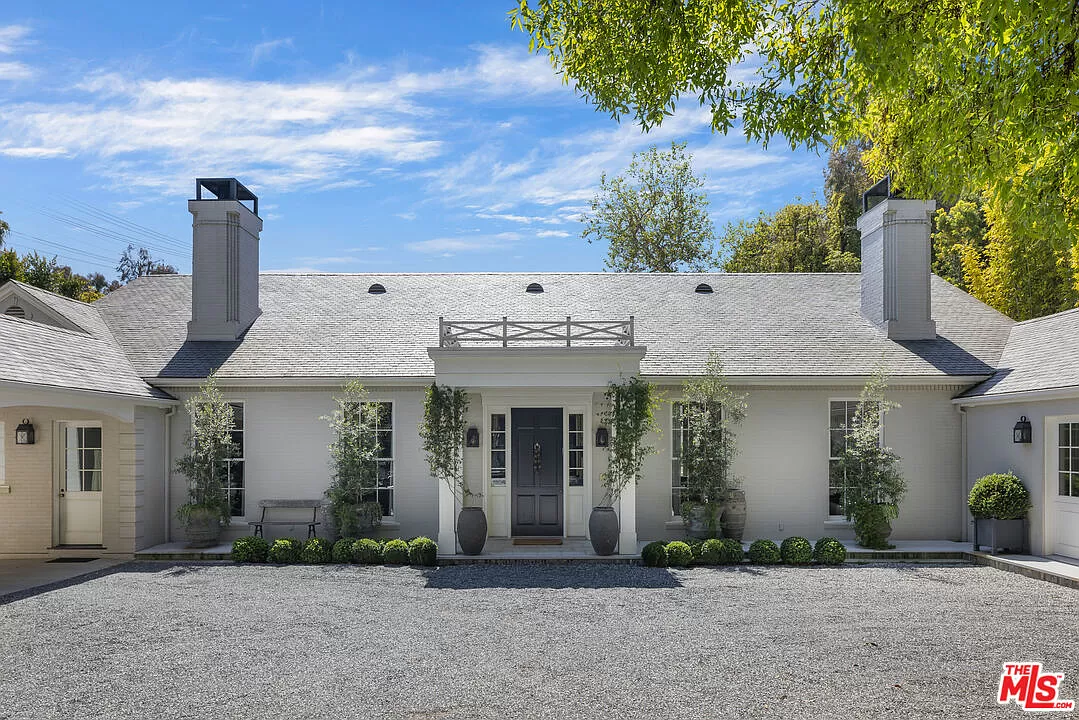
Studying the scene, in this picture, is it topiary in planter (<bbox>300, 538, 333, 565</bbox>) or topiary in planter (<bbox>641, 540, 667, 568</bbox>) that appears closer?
topiary in planter (<bbox>641, 540, 667, 568</bbox>)

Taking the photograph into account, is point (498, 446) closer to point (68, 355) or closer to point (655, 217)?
point (68, 355)

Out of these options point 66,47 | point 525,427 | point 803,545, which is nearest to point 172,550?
point 525,427

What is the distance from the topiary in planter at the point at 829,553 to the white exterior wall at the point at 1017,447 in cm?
316

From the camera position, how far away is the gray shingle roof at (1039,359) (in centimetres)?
1233

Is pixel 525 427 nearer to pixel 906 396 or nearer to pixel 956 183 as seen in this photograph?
pixel 906 396

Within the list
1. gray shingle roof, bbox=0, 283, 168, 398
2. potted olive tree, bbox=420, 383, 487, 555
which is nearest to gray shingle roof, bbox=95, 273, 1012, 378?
gray shingle roof, bbox=0, 283, 168, 398

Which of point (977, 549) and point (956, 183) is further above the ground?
point (956, 183)

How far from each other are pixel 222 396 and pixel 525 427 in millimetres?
5508

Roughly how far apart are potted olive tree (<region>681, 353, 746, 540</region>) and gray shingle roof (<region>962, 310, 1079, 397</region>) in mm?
4434

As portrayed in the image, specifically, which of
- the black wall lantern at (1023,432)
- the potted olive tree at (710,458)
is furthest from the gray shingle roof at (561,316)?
the black wall lantern at (1023,432)

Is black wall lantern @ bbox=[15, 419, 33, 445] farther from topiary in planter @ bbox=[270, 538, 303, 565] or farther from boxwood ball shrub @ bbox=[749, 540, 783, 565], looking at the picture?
boxwood ball shrub @ bbox=[749, 540, 783, 565]

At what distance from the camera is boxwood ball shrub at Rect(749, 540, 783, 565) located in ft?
40.9

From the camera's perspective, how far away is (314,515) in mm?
14078

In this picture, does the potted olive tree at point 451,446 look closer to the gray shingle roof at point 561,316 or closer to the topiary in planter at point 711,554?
the gray shingle roof at point 561,316
